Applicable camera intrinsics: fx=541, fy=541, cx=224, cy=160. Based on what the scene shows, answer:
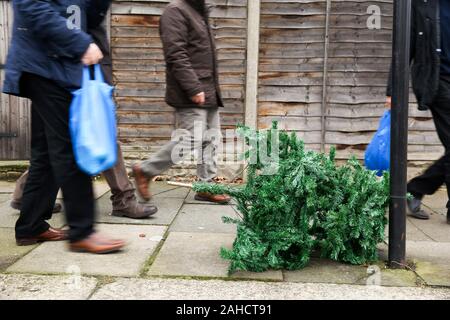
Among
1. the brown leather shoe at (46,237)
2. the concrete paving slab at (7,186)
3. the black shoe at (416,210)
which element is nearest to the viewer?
the brown leather shoe at (46,237)

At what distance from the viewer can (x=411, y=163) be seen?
6.02 metres

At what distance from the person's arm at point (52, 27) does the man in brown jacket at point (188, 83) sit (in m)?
1.54

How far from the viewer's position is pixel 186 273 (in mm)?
2941

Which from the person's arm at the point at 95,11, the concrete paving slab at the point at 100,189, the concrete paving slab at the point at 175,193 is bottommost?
the concrete paving slab at the point at 175,193

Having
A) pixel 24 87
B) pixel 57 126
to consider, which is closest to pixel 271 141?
Answer: pixel 57 126

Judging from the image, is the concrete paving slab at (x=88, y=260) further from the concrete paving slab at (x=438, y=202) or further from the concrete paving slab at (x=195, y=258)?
the concrete paving slab at (x=438, y=202)

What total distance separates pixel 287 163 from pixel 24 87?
154 cm

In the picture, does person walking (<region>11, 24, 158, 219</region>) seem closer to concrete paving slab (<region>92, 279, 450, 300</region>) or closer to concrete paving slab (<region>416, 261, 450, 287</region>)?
concrete paving slab (<region>92, 279, 450, 300</region>)

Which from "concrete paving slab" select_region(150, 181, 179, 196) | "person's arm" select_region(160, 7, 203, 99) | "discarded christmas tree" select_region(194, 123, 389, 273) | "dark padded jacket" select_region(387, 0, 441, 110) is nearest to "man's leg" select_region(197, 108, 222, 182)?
"person's arm" select_region(160, 7, 203, 99)

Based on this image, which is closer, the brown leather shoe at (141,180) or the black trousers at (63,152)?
the black trousers at (63,152)

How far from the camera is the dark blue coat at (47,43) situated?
2805 mm

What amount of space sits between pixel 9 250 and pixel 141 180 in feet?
4.18

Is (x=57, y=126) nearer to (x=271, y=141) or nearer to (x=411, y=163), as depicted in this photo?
(x=271, y=141)

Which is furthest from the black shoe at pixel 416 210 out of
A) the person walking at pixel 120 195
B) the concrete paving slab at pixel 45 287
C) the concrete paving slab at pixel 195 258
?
the concrete paving slab at pixel 45 287
